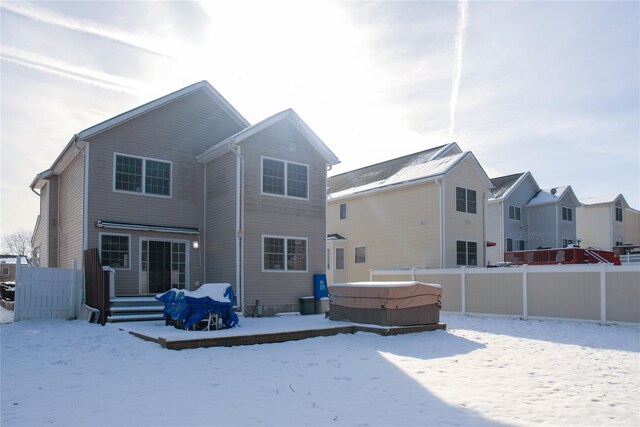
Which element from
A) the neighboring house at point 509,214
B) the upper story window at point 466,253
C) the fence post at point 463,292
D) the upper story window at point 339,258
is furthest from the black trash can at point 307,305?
the neighboring house at point 509,214

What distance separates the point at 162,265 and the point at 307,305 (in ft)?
→ 16.0

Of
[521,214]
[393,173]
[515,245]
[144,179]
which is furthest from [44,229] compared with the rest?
[521,214]

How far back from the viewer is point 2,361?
854 cm

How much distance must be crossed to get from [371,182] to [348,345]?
1723cm

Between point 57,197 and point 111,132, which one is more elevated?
point 111,132

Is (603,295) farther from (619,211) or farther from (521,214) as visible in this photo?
(619,211)

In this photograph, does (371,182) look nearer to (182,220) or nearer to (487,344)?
(182,220)

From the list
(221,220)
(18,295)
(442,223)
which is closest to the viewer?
(18,295)

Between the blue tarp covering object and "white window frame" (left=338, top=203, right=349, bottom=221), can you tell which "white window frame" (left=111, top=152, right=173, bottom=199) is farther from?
"white window frame" (left=338, top=203, right=349, bottom=221)

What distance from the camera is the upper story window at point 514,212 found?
109 ft

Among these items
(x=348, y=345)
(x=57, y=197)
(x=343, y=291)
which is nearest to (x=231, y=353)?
(x=348, y=345)

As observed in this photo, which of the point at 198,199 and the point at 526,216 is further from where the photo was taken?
the point at 526,216

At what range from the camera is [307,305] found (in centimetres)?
1738

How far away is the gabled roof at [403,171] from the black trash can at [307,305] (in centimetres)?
897
